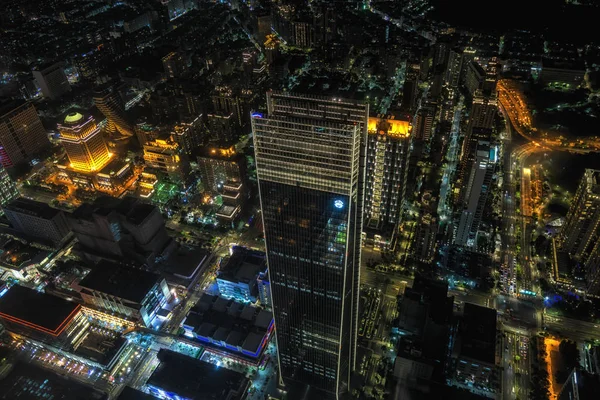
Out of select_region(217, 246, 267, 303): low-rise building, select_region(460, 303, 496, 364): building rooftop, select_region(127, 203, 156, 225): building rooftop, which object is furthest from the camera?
select_region(127, 203, 156, 225): building rooftop

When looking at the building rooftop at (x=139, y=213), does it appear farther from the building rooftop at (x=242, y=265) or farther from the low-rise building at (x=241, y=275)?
the low-rise building at (x=241, y=275)

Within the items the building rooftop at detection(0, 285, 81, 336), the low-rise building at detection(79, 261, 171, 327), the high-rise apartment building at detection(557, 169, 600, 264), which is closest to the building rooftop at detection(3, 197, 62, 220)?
the building rooftop at detection(0, 285, 81, 336)

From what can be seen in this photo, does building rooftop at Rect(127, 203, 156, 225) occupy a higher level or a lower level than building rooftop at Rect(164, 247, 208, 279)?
higher

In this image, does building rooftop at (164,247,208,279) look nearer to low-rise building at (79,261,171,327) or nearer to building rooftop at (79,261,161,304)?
low-rise building at (79,261,171,327)

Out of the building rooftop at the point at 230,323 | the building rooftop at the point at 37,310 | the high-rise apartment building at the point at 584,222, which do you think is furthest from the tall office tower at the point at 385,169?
the building rooftop at the point at 37,310

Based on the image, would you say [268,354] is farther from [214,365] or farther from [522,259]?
[522,259]

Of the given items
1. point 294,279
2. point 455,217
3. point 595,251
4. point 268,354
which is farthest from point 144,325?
point 595,251
